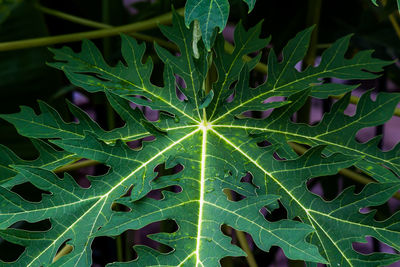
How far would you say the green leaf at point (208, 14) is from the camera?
0.52 m

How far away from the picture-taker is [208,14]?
1.71 feet

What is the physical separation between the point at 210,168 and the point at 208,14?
0.20m

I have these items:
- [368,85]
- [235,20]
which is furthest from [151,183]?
[368,85]

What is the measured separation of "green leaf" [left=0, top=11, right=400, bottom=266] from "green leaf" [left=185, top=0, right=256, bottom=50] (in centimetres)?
16

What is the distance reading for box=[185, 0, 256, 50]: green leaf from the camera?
20.4 inches

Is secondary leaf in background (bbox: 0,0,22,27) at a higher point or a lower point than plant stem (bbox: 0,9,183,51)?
higher

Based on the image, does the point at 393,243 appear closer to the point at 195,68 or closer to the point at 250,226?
the point at 250,226

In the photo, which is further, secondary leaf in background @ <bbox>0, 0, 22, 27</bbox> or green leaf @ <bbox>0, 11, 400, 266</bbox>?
secondary leaf in background @ <bbox>0, 0, 22, 27</bbox>

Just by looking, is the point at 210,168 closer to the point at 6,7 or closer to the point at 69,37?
→ the point at 69,37

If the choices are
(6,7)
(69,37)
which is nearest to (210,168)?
(69,37)

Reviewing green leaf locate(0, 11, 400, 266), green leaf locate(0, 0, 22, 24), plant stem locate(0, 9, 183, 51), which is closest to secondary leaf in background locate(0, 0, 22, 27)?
green leaf locate(0, 0, 22, 24)

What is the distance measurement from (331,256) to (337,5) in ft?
3.03

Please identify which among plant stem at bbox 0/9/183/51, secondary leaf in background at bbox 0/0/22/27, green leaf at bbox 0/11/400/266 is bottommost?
green leaf at bbox 0/11/400/266

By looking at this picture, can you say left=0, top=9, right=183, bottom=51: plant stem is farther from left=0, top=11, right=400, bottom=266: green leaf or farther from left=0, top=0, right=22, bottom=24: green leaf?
left=0, top=0, right=22, bottom=24: green leaf
